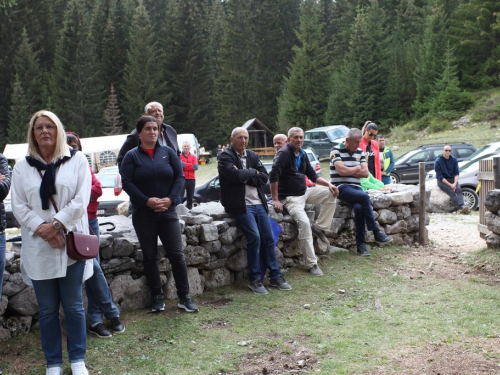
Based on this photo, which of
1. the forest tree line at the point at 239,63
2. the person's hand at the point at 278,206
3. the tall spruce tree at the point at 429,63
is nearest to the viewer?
the person's hand at the point at 278,206

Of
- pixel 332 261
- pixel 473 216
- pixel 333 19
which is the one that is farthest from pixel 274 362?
pixel 333 19

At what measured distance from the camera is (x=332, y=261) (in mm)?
7359

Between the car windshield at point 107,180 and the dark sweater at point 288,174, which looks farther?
the car windshield at point 107,180

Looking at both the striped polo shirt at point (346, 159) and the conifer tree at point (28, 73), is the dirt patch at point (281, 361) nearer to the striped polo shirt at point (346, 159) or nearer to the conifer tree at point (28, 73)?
the striped polo shirt at point (346, 159)

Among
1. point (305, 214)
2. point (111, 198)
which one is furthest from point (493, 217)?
point (111, 198)

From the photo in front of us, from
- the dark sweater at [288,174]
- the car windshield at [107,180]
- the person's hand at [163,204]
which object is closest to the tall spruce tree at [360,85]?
the car windshield at [107,180]

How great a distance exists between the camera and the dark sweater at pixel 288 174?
6.73 meters

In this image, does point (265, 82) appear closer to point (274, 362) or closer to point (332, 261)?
point (332, 261)

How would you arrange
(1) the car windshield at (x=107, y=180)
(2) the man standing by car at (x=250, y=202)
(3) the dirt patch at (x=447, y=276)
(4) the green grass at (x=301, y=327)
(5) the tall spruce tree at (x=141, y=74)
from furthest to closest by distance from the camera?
(5) the tall spruce tree at (x=141, y=74) < (1) the car windshield at (x=107, y=180) < (2) the man standing by car at (x=250, y=202) < (4) the green grass at (x=301, y=327) < (3) the dirt patch at (x=447, y=276)

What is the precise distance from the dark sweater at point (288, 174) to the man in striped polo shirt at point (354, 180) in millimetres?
727

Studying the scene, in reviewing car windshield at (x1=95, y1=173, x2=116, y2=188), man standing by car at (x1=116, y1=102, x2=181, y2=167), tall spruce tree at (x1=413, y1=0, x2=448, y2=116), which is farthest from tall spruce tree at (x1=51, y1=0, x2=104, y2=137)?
man standing by car at (x1=116, y1=102, x2=181, y2=167)

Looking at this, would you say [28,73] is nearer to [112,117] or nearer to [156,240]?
[112,117]

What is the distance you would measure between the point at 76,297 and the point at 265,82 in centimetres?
4854

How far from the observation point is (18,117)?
151 ft
